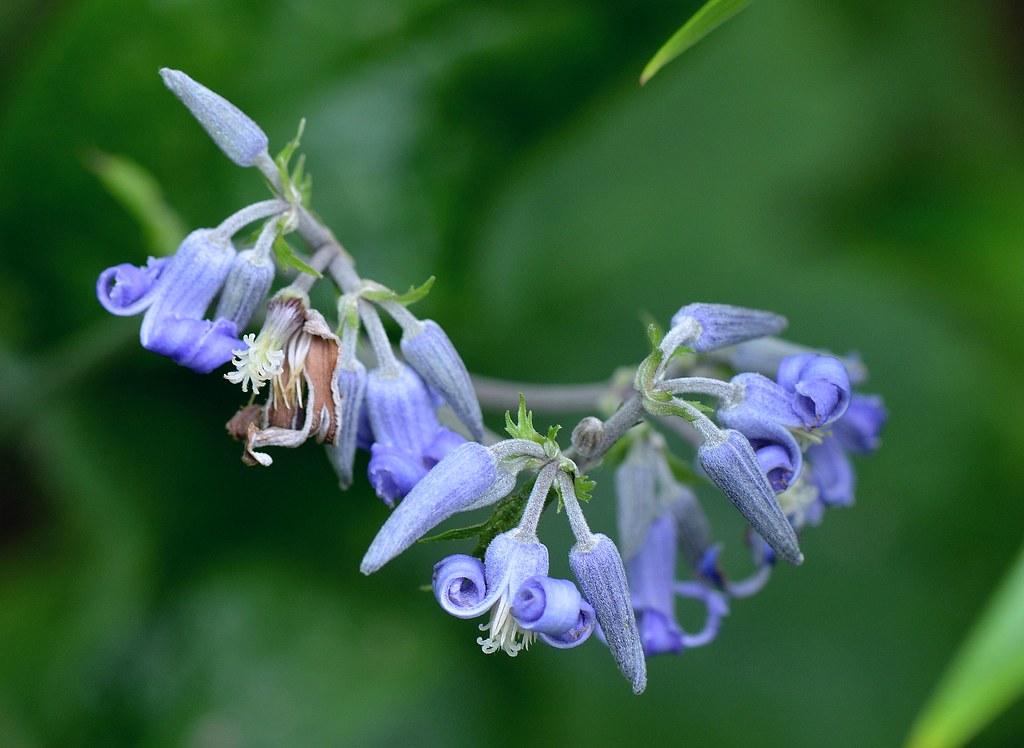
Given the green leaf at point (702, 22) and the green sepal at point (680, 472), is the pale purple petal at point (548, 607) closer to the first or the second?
the green sepal at point (680, 472)

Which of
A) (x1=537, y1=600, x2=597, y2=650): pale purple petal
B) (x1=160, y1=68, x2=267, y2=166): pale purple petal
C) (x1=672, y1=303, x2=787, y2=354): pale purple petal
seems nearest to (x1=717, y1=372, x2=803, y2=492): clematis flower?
(x1=672, y1=303, x2=787, y2=354): pale purple petal

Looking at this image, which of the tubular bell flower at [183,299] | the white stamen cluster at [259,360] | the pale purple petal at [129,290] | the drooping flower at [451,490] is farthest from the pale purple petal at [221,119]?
the drooping flower at [451,490]

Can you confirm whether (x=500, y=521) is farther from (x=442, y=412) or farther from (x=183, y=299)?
(x=183, y=299)

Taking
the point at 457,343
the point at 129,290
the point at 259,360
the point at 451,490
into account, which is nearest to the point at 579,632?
the point at 451,490

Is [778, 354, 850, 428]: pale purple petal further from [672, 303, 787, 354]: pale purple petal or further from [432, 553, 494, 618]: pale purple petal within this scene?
[432, 553, 494, 618]: pale purple petal

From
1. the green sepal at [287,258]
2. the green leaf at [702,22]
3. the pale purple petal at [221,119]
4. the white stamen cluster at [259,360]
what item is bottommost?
the white stamen cluster at [259,360]

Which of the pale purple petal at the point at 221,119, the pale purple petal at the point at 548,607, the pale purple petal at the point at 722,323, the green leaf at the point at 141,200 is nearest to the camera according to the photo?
the pale purple petal at the point at 548,607

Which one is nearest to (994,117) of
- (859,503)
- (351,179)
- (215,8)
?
(859,503)
